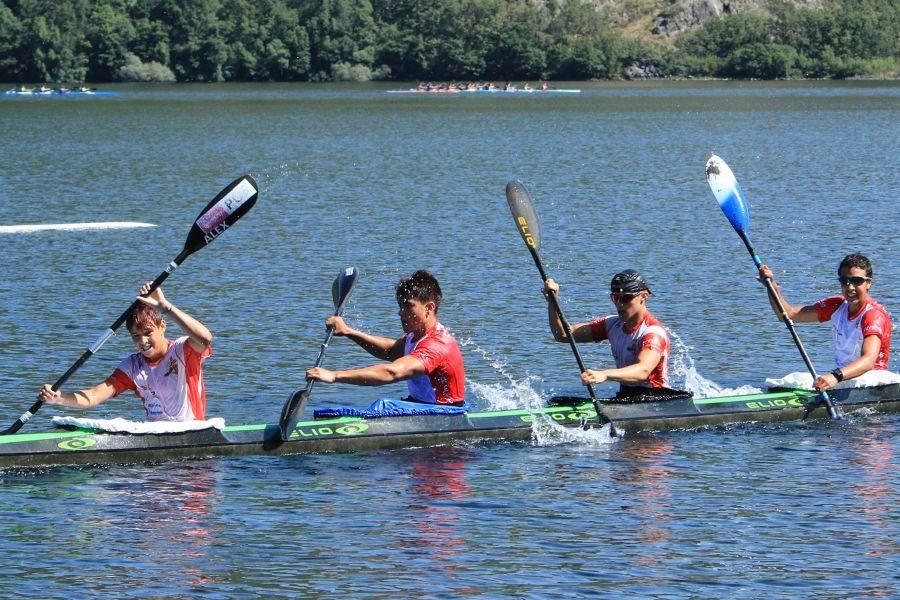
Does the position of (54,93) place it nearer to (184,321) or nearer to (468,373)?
(468,373)

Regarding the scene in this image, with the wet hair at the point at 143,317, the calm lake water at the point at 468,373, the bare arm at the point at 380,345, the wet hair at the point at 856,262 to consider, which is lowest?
the calm lake water at the point at 468,373

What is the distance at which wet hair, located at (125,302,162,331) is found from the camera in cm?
1427

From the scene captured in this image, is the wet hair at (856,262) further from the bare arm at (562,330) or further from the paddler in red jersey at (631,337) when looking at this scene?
the bare arm at (562,330)

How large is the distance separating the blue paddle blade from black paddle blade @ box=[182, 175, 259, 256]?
→ 6496mm

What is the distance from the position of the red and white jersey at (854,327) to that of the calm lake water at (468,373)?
2.48 ft

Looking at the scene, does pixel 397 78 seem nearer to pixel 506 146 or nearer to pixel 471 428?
pixel 506 146

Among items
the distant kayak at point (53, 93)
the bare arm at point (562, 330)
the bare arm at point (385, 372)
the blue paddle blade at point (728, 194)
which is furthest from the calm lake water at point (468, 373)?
the distant kayak at point (53, 93)

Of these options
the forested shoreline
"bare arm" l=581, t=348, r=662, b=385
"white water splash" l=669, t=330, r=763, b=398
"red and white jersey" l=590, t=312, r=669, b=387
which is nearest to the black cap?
"red and white jersey" l=590, t=312, r=669, b=387

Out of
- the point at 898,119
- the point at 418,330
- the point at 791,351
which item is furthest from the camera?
the point at 898,119

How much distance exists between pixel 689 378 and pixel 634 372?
435cm

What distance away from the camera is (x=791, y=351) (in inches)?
882

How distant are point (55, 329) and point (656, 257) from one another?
42.5 feet

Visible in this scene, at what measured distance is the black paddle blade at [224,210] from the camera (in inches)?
642

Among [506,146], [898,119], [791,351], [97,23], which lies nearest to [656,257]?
[791,351]
